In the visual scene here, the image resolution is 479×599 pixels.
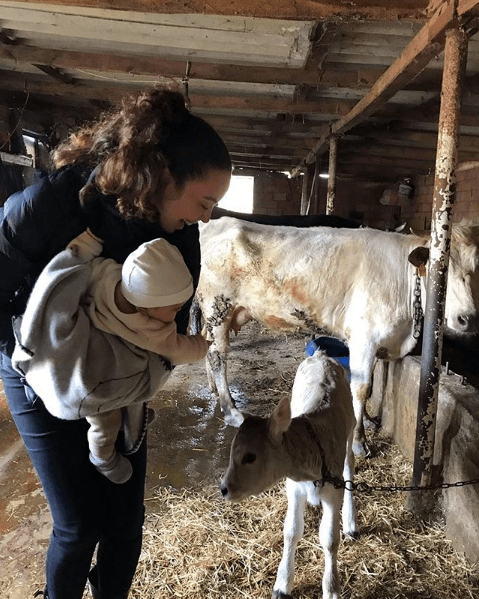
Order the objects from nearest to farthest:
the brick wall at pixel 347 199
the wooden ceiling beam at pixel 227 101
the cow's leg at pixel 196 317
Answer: the wooden ceiling beam at pixel 227 101 < the cow's leg at pixel 196 317 < the brick wall at pixel 347 199

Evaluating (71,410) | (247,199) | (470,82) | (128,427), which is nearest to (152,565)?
(128,427)

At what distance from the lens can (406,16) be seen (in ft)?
8.68

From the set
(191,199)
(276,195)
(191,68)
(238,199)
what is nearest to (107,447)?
(191,199)

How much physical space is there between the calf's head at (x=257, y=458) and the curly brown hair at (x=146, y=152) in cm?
107

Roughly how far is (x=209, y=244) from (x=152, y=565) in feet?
9.89

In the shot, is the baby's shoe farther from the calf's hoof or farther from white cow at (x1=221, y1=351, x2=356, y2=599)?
the calf's hoof

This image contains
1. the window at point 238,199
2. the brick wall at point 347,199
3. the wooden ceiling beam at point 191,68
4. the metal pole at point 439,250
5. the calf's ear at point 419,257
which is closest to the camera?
the metal pole at point 439,250

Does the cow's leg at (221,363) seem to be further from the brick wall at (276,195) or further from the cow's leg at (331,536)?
the brick wall at (276,195)

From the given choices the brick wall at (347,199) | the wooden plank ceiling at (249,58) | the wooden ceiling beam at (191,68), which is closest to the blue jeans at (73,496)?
the wooden plank ceiling at (249,58)

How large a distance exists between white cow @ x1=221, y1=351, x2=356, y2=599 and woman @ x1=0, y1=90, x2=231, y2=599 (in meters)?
0.60

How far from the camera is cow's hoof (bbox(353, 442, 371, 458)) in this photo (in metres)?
3.73

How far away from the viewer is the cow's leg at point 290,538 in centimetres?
233

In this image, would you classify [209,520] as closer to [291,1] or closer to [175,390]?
[175,390]

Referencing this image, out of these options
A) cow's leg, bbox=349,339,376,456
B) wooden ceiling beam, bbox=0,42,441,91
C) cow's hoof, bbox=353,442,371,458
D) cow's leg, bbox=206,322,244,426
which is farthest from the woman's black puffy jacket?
wooden ceiling beam, bbox=0,42,441,91
